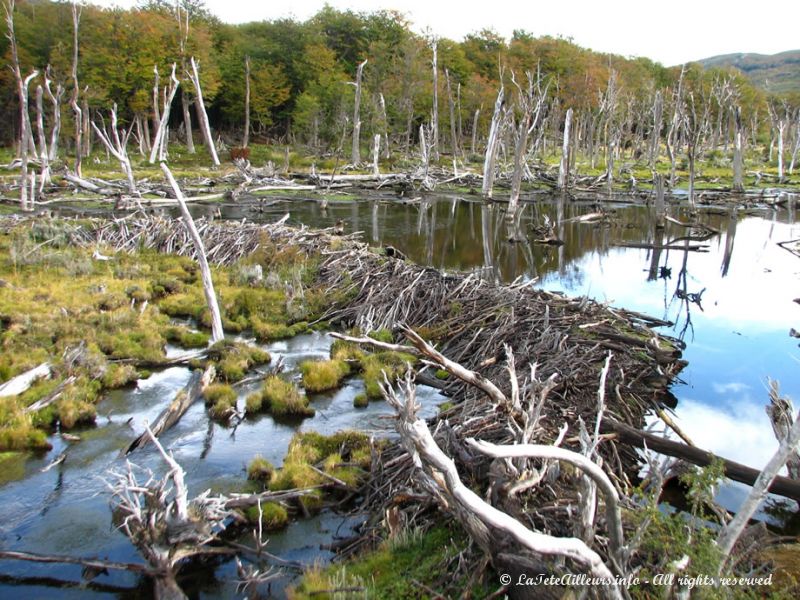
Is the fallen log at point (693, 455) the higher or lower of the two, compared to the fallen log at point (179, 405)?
higher

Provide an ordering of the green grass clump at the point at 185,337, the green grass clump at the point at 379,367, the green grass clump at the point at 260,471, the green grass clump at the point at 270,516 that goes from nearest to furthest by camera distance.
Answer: the green grass clump at the point at 270,516 < the green grass clump at the point at 260,471 < the green grass clump at the point at 379,367 < the green grass clump at the point at 185,337

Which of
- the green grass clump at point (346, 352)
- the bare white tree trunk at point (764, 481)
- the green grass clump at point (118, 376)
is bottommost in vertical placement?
the green grass clump at point (346, 352)

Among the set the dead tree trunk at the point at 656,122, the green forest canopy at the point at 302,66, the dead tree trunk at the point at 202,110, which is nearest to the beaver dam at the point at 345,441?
the dead tree trunk at the point at 202,110

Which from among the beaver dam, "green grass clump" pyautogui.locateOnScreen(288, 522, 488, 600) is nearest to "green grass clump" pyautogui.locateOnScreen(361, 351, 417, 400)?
the beaver dam

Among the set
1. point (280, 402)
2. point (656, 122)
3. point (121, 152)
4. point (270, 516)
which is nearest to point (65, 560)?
point (270, 516)

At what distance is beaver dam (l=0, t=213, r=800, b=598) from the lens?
19.9ft

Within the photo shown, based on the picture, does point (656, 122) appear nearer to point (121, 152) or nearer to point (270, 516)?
point (121, 152)

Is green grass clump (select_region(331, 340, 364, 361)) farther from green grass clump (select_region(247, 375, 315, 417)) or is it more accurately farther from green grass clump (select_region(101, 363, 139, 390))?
green grass clump (select_region(101, 363, 139, 390))

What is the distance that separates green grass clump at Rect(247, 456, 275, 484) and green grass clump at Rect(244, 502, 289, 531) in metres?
0.98

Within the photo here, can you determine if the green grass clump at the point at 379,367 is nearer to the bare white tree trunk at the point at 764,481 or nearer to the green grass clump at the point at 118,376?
the green grass clump at the point at 118,376

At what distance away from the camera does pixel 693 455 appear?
28.5 feet

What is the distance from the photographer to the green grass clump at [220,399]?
12.0m

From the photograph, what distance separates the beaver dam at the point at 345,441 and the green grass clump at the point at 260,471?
0.11 ft

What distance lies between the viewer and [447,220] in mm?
38531
